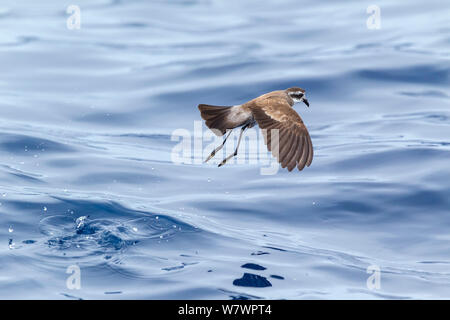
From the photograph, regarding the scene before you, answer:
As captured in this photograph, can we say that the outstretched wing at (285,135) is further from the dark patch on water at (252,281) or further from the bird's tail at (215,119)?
the dark patch on water at (252,281)

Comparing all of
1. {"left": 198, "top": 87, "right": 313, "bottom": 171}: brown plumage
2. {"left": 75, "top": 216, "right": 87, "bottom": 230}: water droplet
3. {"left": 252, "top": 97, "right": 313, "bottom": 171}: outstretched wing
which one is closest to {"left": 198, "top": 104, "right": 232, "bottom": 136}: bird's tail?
{"left": 198, "top": 87, "right": 313, "bottom": 171}: brown plumage

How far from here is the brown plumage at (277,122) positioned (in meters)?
7.48

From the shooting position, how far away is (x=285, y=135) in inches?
303

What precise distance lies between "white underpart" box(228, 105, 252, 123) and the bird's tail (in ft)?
0.23

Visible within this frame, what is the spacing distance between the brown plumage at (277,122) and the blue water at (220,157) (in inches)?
52.7

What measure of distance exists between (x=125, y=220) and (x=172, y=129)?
14.4 feet

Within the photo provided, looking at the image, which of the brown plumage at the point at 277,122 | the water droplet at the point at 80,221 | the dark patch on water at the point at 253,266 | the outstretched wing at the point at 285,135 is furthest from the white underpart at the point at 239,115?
the water droplet at the point at 80,221

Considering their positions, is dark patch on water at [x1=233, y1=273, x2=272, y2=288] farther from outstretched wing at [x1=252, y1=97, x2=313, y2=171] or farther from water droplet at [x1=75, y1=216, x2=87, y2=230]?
water droplet at [x1=75, y1=216, x2=87, y2=230]

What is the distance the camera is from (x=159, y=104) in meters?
14.7

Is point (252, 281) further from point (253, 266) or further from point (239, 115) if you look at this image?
point (239, 115)

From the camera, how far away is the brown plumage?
7477 mm

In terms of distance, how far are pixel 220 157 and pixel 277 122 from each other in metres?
4.46

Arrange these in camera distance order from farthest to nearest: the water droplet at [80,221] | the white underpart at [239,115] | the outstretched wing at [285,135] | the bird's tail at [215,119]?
the water droplet at [80,221] → the white underpart at [239,115] → the bird's tail at [215,119] → the outstretched wing at [285,135]
